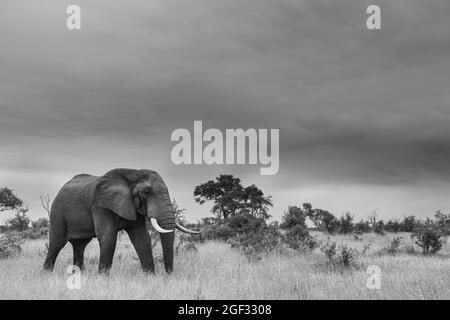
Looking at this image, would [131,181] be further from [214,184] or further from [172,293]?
[214,184]

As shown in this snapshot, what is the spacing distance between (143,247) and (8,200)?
39128mm

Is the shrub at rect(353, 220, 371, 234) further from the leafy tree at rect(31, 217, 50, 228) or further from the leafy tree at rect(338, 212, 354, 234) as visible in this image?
the leafy tree at rect(31, 217, 50, 228)

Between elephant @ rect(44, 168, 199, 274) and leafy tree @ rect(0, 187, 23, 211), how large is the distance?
122 feet

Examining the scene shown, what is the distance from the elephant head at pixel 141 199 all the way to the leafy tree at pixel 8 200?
3841cm

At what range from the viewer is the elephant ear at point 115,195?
11219mm

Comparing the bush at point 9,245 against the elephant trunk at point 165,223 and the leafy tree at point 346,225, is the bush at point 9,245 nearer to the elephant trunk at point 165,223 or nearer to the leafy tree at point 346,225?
the elephant trunk at point 165,223

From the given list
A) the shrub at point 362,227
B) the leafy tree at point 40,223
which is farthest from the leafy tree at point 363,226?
the leafy tree at point 40,223

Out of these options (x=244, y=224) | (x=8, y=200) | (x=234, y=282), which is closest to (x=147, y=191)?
(x=234, y=282)

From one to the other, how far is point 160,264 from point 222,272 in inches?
91.6

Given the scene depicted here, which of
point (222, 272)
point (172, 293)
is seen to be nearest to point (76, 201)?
point (222, 272)

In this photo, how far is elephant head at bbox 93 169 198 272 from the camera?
11.0 metres

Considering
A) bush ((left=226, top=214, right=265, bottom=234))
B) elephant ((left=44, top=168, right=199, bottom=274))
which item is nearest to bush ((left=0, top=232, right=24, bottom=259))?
elephant ((left=44, top=168, right=199, bottom=274))

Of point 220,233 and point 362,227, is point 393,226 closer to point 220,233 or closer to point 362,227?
point 362,227
